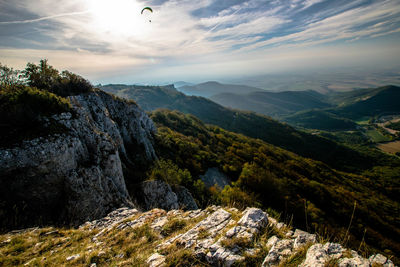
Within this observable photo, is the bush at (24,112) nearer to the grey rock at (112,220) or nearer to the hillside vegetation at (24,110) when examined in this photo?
the hillside vegetation at (24,110)

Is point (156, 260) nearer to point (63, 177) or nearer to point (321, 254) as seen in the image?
point (321, 254)

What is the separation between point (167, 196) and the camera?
706 inches

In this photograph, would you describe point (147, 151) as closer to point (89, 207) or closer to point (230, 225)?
point (89, 207)

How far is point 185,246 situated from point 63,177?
10549mm

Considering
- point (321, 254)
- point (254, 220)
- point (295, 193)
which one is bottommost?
point (295, 193)

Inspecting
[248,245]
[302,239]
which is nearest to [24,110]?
[248,245]

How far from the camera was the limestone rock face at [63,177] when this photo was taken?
367 inches

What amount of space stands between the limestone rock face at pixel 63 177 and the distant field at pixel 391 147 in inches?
9087

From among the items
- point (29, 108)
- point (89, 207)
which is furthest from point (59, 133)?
point (89, 207)

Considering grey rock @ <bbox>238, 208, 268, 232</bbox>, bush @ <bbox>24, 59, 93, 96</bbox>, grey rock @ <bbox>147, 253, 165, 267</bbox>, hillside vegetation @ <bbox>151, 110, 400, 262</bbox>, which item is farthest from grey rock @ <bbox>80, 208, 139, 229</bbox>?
bush @ <bbox>24, 59, 93, 96</bbox>

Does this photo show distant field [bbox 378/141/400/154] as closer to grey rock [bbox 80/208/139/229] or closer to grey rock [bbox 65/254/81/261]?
grey rock [bbox 80/208/139/229]

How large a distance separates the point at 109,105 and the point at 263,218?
31.8 m

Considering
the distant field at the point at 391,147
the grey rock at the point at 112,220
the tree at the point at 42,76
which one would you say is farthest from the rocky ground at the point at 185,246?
the distant field at the point at 391,147

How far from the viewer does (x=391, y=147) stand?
161625 mm
